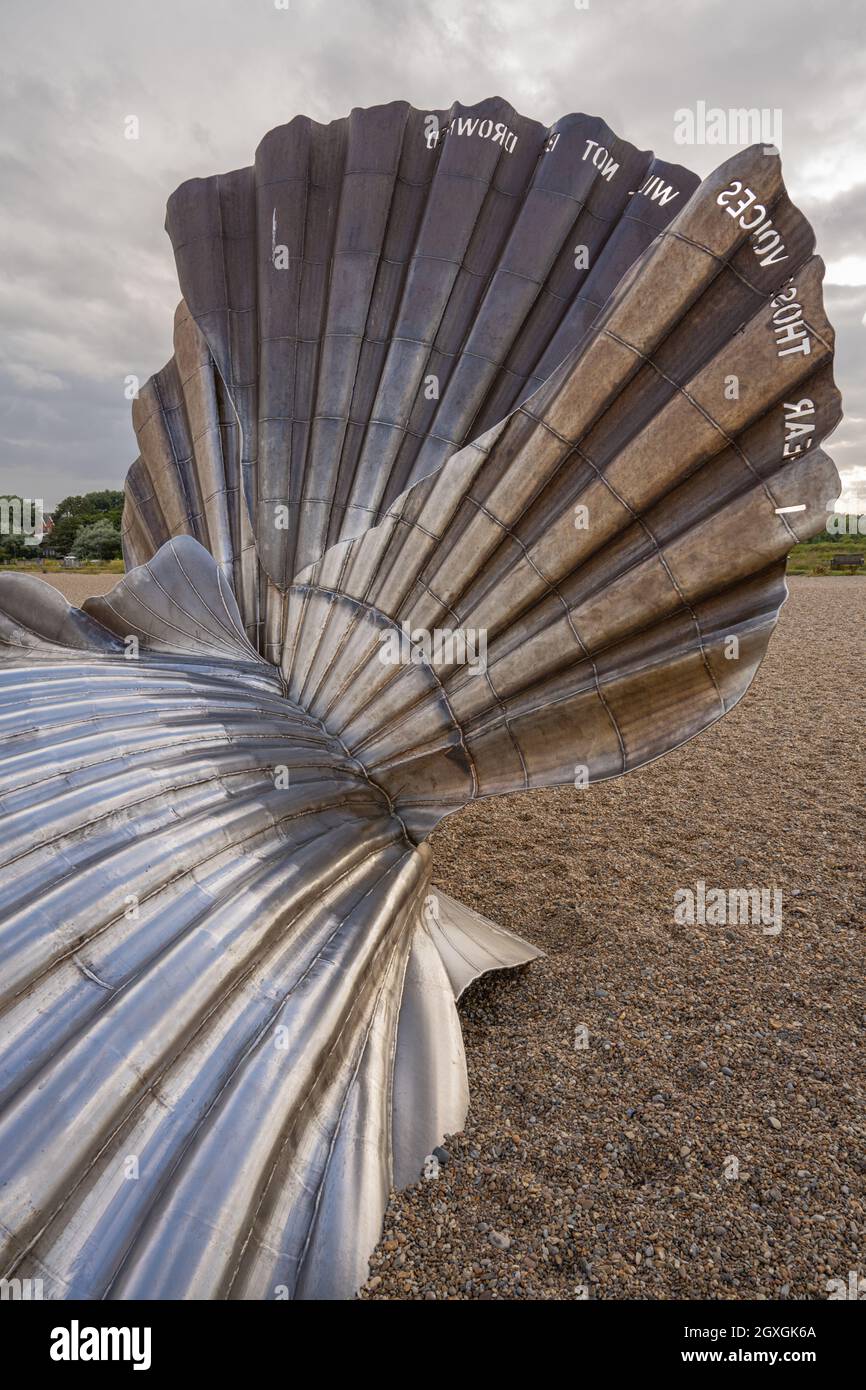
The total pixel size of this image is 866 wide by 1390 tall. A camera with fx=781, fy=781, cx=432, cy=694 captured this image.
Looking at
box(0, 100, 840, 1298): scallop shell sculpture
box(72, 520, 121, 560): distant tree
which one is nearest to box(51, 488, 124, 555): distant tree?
box(72, 520, 121, 560): distant tree

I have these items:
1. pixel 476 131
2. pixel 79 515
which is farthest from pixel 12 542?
pixel 476 131

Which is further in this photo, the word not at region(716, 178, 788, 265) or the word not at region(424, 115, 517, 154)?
the word not at region(424, 115, 517, 154)

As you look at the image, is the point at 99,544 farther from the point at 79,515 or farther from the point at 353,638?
the point at 353,638

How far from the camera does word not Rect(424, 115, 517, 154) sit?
4266 millimetres

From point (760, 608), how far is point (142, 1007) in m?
2.43

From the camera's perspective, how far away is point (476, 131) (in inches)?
169

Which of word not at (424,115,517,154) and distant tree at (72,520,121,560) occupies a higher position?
distant tree at (72,520,121,560)

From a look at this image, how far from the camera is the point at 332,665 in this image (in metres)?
3.75

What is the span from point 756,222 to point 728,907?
336 centimetres

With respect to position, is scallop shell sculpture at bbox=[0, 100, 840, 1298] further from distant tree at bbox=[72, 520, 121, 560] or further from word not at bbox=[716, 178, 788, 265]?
distant tree at bbox=[72, 520, 121, 560]
